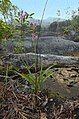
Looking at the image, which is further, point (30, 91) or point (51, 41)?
point (51, 41)

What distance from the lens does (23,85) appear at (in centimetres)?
480

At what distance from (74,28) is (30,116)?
13.9 m

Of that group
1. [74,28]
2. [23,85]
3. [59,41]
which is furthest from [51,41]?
[23,85]

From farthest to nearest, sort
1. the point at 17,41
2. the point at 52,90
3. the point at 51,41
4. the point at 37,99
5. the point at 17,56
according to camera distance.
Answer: the point at 51,41 → the point at 17,41 → the point at 17,56 → the point at 52,90 → the point at 37,99

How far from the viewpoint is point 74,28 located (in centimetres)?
1773

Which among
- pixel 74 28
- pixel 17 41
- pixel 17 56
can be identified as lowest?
pixel 74 28

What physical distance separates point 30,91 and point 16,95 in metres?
0.23

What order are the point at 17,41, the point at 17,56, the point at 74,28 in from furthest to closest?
the point at 74,28 → the point at 17,41 → the point at 17,56

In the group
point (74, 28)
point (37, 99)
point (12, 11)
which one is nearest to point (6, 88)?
point (37, 99)

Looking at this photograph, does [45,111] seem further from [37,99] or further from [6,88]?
[6,88]

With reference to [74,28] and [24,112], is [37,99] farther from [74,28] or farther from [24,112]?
[74,28]

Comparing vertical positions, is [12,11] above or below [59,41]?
above

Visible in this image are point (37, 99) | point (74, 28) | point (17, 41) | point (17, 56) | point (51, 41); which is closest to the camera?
point (37, 99)

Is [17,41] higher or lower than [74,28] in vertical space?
higher
